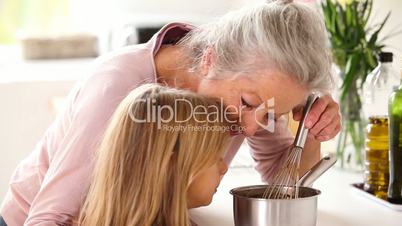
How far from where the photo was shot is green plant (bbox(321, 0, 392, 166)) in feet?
5.23

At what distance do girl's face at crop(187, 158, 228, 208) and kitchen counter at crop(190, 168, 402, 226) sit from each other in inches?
5.1

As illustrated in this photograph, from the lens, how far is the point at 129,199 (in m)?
0.98

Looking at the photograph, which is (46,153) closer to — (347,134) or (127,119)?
(127,119)

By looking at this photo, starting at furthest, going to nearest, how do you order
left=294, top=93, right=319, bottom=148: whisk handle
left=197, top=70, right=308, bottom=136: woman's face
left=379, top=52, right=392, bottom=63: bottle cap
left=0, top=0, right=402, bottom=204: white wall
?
1. left=0, top=0, right=402, bottom=204: white wall
2. left=379, top=52, right=392, bottom=63: bottle cap
3. left=294, top=93, right=319, bottom=148: whisk handle
4. left=197, top=70, right=308, bottom=136: woman's face

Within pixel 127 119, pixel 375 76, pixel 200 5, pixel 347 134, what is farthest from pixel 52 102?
pixel 127 119

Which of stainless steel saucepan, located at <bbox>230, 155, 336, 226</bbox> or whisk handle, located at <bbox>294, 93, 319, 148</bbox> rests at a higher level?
whisk handle, located at <bbox>294, 93, 319, 148</bbox>

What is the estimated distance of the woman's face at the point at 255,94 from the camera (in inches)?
43.0

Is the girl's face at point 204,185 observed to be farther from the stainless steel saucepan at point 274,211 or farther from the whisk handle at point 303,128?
the whisk handle at point 303,128

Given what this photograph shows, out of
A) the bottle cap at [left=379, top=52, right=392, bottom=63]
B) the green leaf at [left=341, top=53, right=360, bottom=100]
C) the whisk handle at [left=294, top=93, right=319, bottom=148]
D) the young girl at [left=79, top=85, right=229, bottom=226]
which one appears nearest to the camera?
the young girl at [left=79, top=85, right=229, bottom=226]

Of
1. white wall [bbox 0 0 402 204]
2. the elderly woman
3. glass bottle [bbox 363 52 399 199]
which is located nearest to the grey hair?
the elderly woman

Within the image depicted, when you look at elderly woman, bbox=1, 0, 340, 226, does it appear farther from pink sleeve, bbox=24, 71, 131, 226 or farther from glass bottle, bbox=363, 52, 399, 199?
glass bottle, bbox=363, 52, 399, 199

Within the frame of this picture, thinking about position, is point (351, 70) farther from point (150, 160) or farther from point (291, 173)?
point (150, 160)

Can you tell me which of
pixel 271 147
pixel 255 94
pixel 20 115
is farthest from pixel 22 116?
pixel 255 94

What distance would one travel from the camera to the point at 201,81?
3.88 feet
